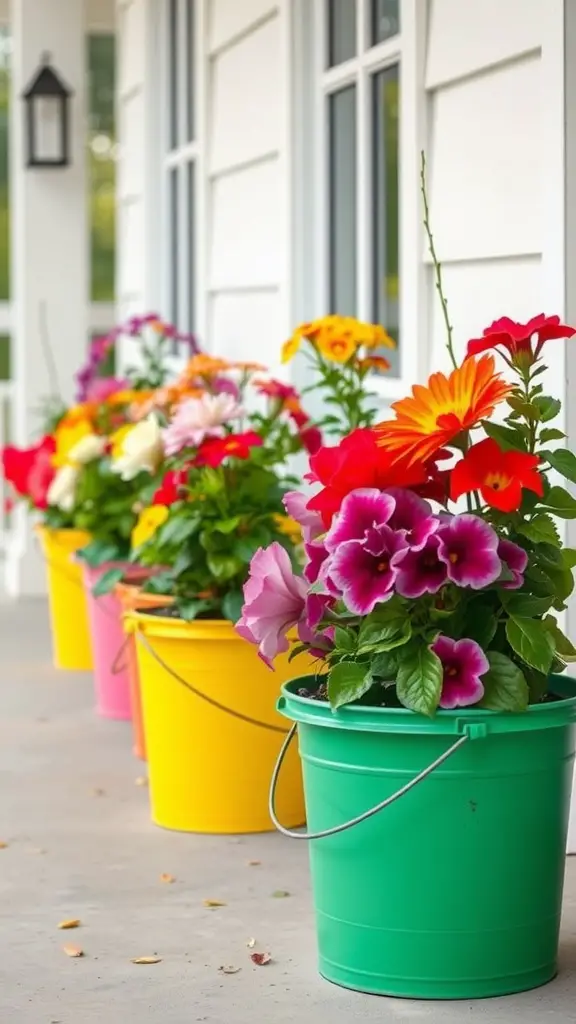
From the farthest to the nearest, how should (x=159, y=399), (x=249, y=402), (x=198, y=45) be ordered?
(x=198, y=45) < (x=249, y=402) < (x=159, y=399)

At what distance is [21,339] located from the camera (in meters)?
7.06

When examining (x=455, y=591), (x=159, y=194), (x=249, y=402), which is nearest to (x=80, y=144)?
(x=159, y=194)

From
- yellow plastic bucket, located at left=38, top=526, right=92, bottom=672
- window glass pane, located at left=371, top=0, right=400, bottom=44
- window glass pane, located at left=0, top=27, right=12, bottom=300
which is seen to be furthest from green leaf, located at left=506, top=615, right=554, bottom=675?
window glass pane, located at left=0, top=27, right=12, bottom=300

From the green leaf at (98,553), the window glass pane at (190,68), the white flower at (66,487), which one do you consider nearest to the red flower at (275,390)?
the green leaf at (98,553)

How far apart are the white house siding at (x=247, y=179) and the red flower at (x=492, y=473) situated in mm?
2169

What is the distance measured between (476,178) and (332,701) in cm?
135

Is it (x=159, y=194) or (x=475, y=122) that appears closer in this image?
(x=475, y=122)

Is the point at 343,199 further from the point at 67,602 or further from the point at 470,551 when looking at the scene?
the point at 470,551

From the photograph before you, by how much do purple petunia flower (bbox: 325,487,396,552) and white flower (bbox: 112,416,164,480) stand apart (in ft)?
5.05

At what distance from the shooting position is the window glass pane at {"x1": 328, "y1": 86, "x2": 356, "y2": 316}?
4.20m

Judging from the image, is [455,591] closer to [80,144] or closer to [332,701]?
[332,701]

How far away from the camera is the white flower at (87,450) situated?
4570 millimetres

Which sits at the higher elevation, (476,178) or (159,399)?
(476,178)

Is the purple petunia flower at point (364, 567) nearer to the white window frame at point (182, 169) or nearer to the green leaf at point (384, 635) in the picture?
the green leaf at point (384, 635)
